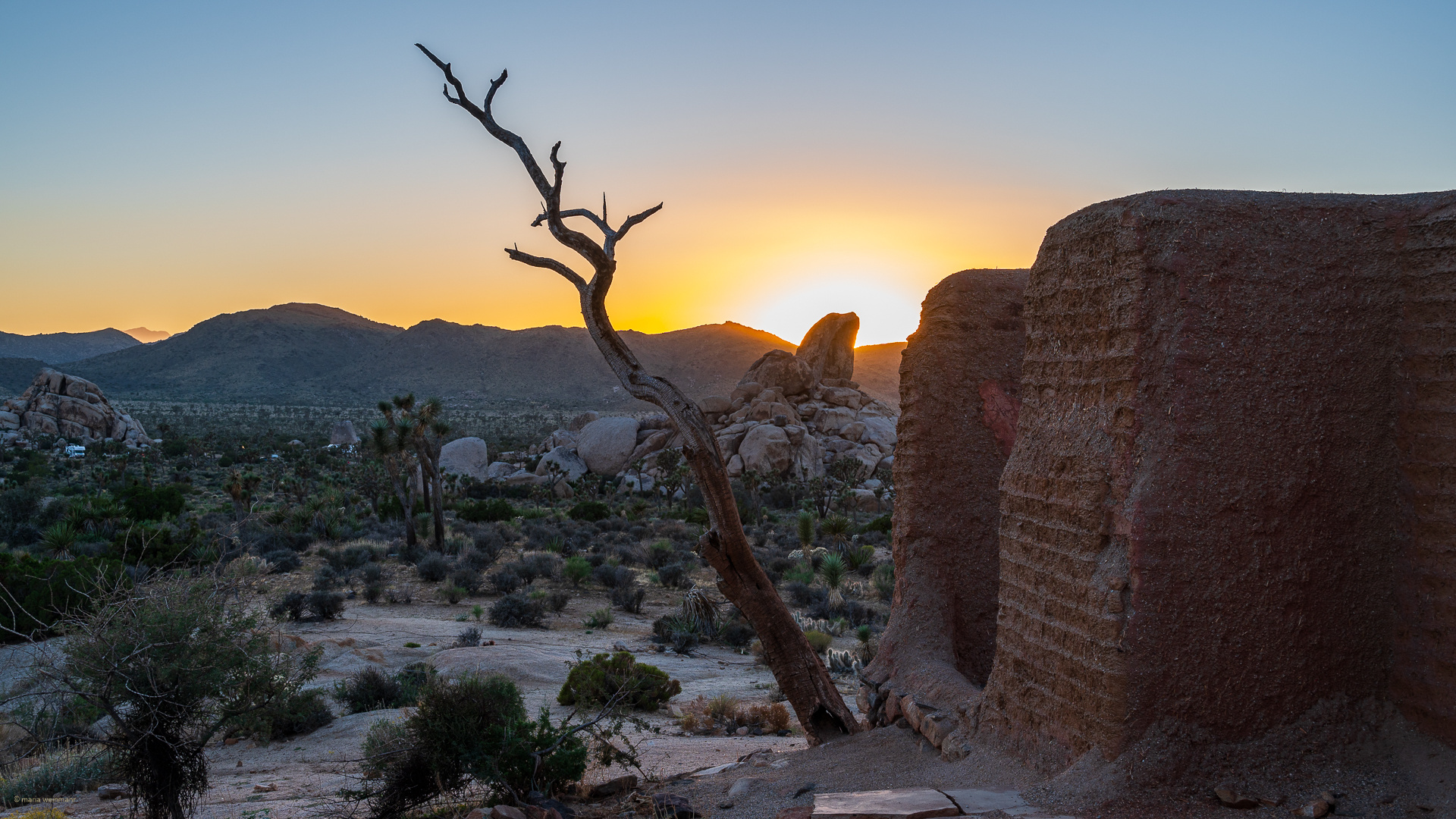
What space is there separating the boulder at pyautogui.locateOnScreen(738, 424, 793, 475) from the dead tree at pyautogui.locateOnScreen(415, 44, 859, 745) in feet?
102

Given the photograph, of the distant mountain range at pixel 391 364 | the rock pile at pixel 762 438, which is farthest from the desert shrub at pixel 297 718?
the distant mountain range at pixel 391 364

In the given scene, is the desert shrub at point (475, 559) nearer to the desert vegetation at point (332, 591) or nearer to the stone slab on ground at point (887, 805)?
the desert vegetation at point (332, 591)

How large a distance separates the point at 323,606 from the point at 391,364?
116 m

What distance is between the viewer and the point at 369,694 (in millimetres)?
12164

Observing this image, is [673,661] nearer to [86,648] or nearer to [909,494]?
[909,494]

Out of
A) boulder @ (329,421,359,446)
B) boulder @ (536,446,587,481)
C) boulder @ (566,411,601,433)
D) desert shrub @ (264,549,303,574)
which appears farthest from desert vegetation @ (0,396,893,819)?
boulder @ (329,421,359,446)

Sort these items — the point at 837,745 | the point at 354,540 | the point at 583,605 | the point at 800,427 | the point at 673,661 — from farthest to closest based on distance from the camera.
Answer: the point at 800,427
the point at 354,540
the point at 583,605
the point at 673,661
the point at 837,745

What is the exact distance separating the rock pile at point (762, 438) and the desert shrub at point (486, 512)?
305 inches

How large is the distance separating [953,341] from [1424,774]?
4371mm

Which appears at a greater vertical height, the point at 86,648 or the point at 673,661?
the point at 86,648

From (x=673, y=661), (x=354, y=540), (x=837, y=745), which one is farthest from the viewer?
(x=354, y=540)

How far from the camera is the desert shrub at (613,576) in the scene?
21.0 m

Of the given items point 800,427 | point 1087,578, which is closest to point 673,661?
point 1087,578

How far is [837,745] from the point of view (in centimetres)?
780
